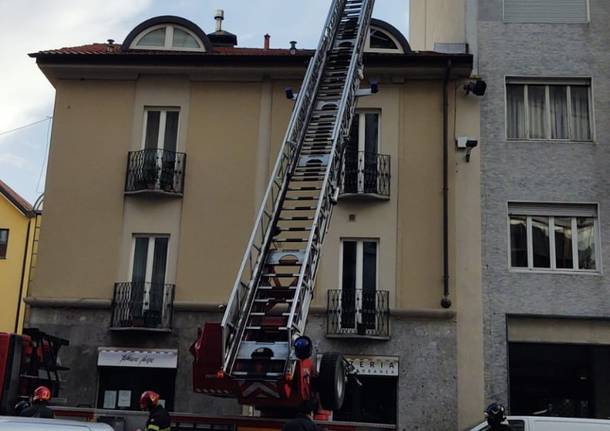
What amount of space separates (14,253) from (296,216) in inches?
847

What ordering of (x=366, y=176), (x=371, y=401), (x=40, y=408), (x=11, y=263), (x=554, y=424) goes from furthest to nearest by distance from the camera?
(x=11, y=263), (x=366, y=176), (x=371, y=401), (x=554, y=424), (x=40, y=408)

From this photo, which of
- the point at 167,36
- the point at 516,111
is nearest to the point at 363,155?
the point at 516,111

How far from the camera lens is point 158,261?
17.9 metres

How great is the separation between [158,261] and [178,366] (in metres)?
2.51

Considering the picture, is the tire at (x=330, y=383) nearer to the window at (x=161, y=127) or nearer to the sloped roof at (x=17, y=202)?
the window at (x=161, y=127)

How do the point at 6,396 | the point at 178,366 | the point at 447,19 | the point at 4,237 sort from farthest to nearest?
the point at 4,237
the point at 447,19
the point at 178,366
the point at 6,396

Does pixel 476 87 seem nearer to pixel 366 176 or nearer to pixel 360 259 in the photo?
pixel 366 176

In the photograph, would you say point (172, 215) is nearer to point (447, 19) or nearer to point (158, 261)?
point (158, 261)

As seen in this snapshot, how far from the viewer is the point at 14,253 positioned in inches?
1220

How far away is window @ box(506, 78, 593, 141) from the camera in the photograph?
18.2 meters

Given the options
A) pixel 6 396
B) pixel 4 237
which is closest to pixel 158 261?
pixel 6 396

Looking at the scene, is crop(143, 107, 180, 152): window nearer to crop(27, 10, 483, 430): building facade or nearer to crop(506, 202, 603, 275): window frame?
crop(27, 10, 483, 430): building facade

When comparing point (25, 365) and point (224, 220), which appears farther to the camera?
point (224, 220)

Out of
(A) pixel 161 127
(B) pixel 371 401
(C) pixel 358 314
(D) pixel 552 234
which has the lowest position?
(B) pixel 371 401
